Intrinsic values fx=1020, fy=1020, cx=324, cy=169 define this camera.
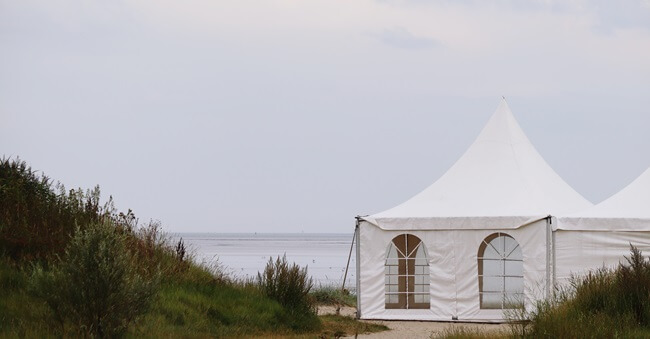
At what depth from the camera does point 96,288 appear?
9641 mm

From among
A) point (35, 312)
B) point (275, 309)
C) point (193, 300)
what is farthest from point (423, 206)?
point (35, 312)

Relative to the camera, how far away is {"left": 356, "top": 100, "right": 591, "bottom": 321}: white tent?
52.9 feet

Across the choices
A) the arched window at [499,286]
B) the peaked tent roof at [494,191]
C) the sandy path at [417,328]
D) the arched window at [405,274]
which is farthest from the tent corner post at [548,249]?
the arched window at [405,274]

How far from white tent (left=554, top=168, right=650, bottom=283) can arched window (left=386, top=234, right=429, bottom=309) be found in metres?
2.94

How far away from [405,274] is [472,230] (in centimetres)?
282

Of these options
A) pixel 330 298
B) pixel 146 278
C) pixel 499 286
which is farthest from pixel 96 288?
pixel 499 286

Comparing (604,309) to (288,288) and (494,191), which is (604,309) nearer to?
(288,288)

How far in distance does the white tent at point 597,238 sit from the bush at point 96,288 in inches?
314

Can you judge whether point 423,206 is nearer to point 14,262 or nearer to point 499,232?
point 499,232

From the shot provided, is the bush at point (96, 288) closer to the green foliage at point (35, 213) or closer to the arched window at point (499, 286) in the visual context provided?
the green foliage at point (35, 213)

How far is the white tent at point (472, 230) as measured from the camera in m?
16.1

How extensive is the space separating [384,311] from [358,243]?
1.21 meters

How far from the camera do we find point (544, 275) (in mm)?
15945

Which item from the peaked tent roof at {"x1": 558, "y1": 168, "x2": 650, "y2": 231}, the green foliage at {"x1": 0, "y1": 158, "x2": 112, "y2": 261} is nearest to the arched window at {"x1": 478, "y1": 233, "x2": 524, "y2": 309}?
the peaked tent roof at {"x1": 558, "y1": 168, "x2": 650, "y2": 231}
